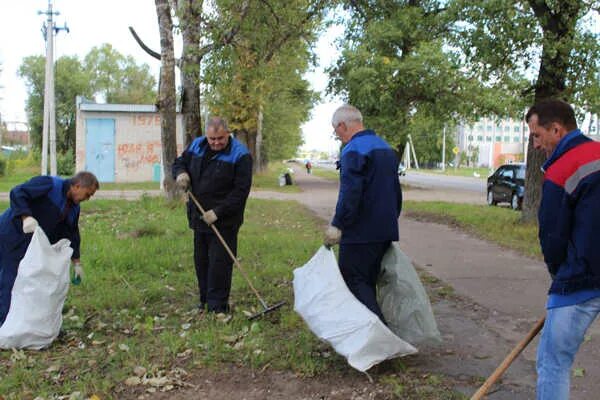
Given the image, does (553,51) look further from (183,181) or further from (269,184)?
(269,184)

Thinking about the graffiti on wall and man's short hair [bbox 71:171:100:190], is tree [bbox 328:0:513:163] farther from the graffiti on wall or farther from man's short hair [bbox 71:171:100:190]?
the graffiti on wall

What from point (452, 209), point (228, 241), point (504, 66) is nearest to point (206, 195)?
point (228, 241)

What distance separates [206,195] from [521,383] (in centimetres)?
315

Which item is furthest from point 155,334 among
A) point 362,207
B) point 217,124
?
point 362,207

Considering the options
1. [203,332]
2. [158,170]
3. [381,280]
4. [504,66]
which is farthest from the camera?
[158,170]

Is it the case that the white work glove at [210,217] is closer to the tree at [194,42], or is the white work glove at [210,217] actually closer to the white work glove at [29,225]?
the white work glove at [29,225]

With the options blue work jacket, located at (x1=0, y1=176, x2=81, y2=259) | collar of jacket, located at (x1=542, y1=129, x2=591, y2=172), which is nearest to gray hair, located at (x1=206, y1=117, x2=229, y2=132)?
Result: blue work jacket, located at (x1=0, y1=176, x2=81, y2=259)

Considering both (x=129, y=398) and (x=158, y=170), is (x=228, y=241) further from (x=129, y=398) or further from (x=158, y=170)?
(x=158, y=170)

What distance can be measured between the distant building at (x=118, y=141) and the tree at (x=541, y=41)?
2148 centimetres

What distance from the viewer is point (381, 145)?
4422 millimetres

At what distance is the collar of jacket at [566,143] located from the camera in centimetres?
296

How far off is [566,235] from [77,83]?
2213 inches

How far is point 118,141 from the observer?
31.0 m

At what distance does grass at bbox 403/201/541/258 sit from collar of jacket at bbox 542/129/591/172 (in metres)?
6.90
